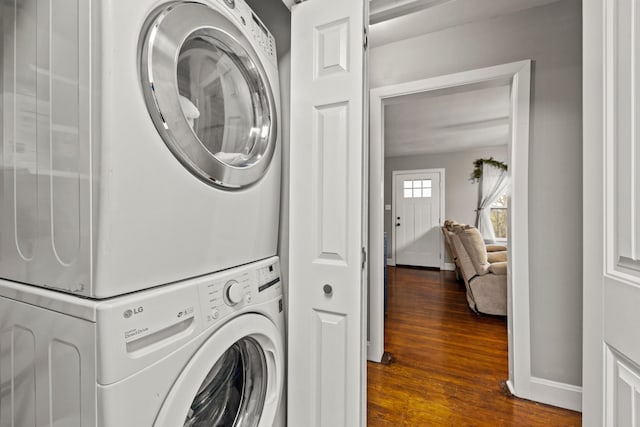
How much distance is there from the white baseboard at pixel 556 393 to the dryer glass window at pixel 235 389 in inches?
67.4

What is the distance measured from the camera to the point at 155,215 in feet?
2.06

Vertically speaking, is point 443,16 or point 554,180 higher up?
point 443,16

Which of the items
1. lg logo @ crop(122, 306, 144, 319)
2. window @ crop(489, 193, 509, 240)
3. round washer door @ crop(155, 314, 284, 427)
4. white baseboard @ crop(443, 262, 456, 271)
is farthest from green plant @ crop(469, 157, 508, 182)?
lg logo @ crop(122, 306, 144, 319)

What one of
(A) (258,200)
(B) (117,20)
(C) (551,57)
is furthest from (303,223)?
(C) (551,57)

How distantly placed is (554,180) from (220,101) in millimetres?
1917

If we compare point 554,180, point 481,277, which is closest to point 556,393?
point 554,180

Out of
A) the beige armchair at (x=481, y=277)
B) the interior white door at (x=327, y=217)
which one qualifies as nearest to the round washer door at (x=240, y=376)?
the interior white door at (x=327, y=217)

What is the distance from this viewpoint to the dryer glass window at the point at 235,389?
875 millimetres

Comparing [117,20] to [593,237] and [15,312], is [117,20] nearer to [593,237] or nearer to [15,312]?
[15,312]

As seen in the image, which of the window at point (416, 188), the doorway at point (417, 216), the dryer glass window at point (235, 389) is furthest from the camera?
the window at point (416, 188)

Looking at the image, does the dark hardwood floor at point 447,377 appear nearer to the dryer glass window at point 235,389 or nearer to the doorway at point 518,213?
the doorway at point 518,213

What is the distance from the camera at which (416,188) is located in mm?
Result: 6246

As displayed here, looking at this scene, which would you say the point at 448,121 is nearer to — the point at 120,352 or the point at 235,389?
the point at 235,389

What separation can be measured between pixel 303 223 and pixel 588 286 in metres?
0.86
